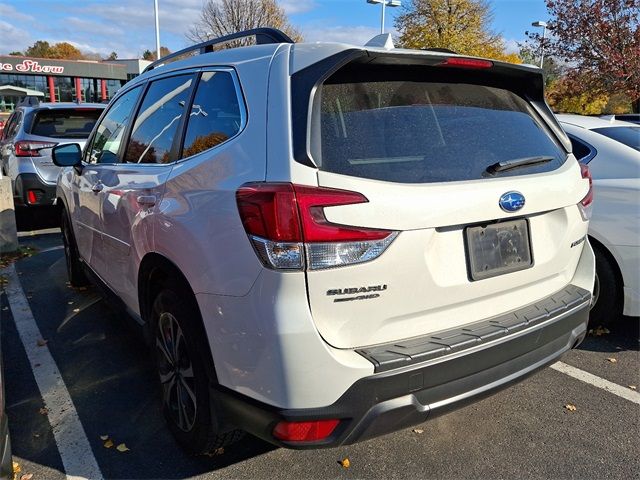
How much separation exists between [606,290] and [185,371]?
3.08 m

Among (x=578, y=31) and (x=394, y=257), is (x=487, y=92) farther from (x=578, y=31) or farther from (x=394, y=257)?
(x=578, y=31)

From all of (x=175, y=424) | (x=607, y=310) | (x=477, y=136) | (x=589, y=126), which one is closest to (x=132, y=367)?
(x=175, y=424)

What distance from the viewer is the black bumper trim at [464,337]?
1.97m

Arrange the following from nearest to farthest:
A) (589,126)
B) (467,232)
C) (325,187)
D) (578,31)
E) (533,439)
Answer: (325,187) < (467,232) < (533,439) < (589,126) < (578,31)

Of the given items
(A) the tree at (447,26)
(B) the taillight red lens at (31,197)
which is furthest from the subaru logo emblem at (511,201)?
(A) the tree at (447,26)

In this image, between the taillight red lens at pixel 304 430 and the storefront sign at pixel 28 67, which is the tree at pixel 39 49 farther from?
the taillight red lens at pixel 304 430

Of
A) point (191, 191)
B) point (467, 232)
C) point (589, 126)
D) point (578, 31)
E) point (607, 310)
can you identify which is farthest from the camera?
point (578, 31)

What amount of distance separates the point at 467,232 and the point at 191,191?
1.17 meters

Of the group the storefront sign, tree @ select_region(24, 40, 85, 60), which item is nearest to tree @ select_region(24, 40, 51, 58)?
tree @ select_region(24, 40, 85, 60)

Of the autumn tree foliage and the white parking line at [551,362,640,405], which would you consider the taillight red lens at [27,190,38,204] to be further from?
the autumn tree foliage

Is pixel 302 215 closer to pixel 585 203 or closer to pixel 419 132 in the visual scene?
pixel 419 132

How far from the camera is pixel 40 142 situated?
7574 mm

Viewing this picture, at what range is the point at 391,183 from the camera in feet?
6.51

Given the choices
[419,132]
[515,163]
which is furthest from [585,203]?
[419,132]
